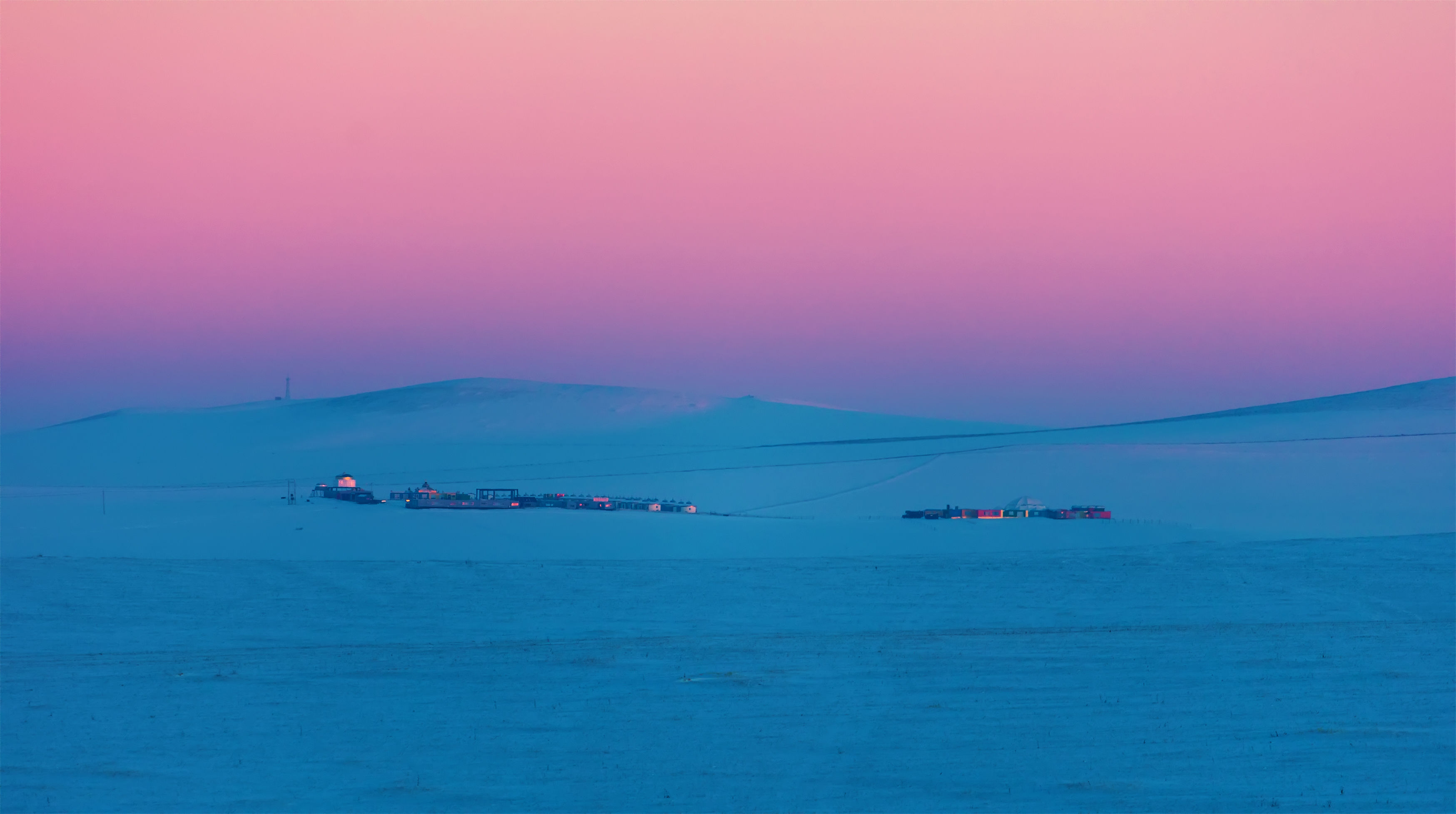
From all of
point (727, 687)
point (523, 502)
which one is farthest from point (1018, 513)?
point (727, 687)

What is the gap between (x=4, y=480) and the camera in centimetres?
3672

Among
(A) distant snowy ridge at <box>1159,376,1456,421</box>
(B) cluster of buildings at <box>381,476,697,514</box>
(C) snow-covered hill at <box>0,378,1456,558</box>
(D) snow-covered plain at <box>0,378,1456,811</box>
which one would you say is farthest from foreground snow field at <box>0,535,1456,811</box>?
(A) distant snowy ridge at <box>1159,376,1456,421</box>

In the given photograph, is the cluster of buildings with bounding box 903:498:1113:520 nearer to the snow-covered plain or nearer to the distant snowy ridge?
the snow-covered plain

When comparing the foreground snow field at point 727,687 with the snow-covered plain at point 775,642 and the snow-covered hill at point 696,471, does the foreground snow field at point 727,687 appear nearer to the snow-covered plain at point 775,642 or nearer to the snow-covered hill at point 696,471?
the snow-covered plain at point 775,642

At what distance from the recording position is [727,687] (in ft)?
37.8

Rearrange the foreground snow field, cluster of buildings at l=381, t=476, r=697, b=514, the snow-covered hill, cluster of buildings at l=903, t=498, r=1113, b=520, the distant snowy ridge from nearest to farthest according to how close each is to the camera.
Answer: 1. the foreground snow field
2. the snow-covered hill
3. cluster of buildings at l=903, t=498, r=1113, b=520
4. cluster of buildings at l=381, t=476, r=697, b=514
5. the distant snowy ridge

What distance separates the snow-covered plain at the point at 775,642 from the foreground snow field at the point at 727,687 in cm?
5

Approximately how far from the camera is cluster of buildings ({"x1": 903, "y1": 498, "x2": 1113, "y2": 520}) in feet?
78.1

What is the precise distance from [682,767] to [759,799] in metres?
0.82

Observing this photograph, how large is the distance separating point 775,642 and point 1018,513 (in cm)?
1150

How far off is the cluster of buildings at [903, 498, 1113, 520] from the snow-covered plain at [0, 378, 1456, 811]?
0.92m

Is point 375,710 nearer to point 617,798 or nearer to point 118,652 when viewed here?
point 617,798

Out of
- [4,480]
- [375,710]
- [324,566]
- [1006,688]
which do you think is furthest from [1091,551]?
[4,480]

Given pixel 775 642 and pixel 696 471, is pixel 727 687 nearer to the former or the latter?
pixel 775 642
